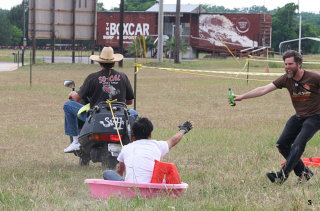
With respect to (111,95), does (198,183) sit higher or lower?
lower

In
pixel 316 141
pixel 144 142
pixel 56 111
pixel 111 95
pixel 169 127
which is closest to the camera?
pixel 144 142

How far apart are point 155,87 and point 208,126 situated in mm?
13095

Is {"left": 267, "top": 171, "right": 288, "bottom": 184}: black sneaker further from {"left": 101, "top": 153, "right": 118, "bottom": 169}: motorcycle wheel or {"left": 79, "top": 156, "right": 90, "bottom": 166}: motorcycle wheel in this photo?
{"left": 79, "top": 156, "right": 90, "bottom": 166}: motorcycle wheel

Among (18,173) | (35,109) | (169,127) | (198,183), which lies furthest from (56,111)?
(198,183)

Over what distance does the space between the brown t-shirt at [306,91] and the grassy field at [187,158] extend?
0.87 meters

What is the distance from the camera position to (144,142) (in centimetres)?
A: 702

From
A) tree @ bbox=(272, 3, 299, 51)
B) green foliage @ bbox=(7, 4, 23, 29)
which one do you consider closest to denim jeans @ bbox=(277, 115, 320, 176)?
tree @ bbox=(272, 3, 299, 51)

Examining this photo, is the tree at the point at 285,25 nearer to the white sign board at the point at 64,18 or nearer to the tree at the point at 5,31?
the tree at the point at 5,31


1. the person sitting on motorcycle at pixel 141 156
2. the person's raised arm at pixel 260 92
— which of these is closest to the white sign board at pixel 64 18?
the person's raised arm at pixel 260 92

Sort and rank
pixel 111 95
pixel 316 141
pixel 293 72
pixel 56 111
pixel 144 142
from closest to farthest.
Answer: pixel 144 142, pixel 293 72, pixel 111 95, pixel 316 141, pixel 56 111

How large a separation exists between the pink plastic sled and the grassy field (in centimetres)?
12

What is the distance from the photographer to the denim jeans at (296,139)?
24.5ft

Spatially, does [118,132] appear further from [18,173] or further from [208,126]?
[208,126]

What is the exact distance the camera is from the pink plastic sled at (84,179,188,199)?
6.46 metres
